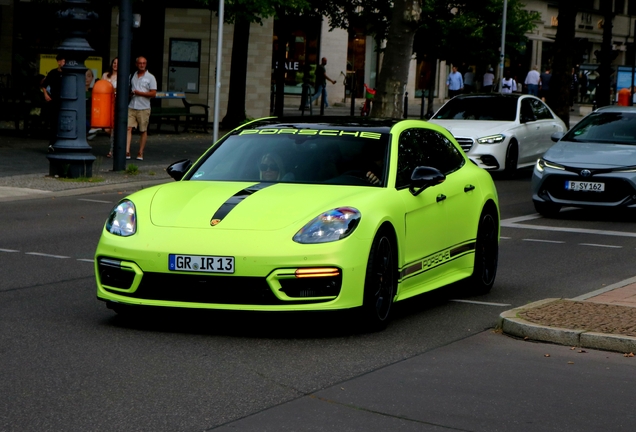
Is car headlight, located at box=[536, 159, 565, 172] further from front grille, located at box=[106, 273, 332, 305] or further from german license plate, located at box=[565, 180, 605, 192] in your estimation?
front grille, located at box=[106, 273, 332, 305]

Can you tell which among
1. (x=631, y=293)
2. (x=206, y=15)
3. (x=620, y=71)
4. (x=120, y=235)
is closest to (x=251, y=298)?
(x=120, y=235)

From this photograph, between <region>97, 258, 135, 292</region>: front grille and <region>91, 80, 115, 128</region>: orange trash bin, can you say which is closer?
<region>97, 258, 135, 292</region>: front grille

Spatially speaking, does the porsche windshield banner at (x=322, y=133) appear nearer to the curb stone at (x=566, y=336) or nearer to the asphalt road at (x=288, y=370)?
the asphalt road at (x=288, y=370)

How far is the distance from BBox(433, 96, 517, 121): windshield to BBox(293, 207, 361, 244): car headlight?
15973mm

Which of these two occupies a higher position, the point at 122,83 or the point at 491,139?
the point at 122,83

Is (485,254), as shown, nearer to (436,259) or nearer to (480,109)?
(436,259)

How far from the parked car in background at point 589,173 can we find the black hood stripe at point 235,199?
8772mm

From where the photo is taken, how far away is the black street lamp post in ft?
63.6

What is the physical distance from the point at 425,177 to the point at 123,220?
209cm

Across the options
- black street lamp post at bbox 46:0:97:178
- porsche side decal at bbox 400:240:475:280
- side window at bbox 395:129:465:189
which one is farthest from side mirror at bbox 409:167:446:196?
black street lamp post at bbox 46:0:97:178

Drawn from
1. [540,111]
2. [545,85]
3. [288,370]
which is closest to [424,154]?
[288,370]

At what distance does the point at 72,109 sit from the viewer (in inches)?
768

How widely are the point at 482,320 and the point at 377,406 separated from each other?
2.92m

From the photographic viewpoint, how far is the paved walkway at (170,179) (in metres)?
7.97
